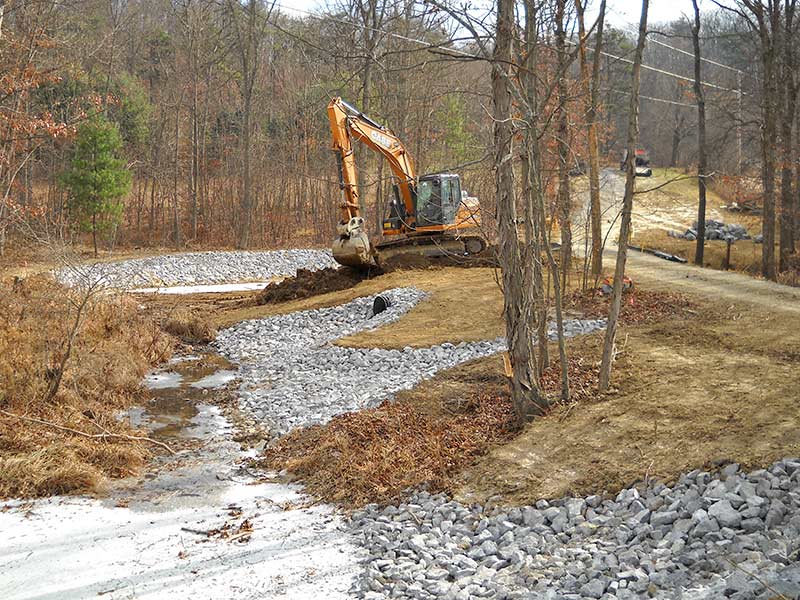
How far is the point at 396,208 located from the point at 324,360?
6.81 meters

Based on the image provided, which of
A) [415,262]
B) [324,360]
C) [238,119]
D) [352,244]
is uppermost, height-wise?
[238,119]

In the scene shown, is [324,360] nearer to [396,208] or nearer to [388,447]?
[388,447]

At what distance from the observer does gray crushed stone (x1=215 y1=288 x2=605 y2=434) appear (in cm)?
1108

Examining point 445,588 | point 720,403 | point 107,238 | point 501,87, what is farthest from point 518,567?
point 107,238

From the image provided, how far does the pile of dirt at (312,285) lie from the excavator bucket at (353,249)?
59cm

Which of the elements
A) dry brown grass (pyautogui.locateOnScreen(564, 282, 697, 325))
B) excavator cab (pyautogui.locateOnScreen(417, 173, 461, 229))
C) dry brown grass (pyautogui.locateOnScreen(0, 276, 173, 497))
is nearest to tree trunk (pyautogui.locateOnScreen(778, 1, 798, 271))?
dry brown grass (pyautogui.locateOnScreen(564, 282, 697, 325))

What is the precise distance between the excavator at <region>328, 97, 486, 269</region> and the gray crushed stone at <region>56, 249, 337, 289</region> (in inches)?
279

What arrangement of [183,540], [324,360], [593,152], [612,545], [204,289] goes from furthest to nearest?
[204,289] < [593,152] < [324,360] < [183,540] < [612,545]

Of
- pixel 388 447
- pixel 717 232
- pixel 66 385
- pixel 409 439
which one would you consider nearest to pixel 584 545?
pixel 388 447

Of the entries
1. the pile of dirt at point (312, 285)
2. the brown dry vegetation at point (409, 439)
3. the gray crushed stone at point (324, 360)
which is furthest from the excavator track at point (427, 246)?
the brown dry vegetation at point (409, 439)

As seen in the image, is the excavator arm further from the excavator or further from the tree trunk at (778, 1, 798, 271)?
the tree trunk at (778, 1, 798, 271)

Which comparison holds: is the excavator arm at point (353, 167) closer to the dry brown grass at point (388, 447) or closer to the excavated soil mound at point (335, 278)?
the excavated soil mound at point (335, 278)

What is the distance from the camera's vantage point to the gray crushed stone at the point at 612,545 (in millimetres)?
5031

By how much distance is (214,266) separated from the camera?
2738 centimetres
